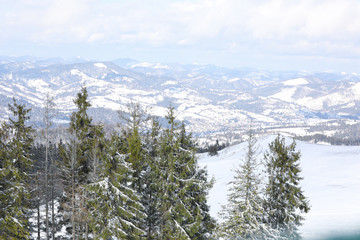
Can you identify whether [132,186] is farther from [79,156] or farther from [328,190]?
[328,190]

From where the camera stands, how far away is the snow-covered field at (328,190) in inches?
1444

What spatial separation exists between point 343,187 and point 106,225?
127ft

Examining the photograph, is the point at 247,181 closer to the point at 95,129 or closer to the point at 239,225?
the point at 239,225

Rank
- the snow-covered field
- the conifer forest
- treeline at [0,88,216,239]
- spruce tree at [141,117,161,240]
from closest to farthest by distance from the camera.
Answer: treeline at [0,88,216,239] < the conifer forest < spruce tree at [141,117,161,240] < the snow-covered field

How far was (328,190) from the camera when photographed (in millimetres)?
48062

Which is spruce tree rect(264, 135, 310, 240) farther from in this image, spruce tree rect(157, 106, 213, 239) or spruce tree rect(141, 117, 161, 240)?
spruce tree rect(141, 117, 161, 240)

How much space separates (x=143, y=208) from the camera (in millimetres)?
22953

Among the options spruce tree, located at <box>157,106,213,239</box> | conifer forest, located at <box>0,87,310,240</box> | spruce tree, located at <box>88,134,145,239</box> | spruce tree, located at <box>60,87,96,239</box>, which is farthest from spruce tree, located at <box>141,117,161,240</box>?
spruce tree, located at <box>60,87,96,239</box>

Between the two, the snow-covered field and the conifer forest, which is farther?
the snow-covered field

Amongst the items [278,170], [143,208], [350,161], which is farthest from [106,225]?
[350,161]

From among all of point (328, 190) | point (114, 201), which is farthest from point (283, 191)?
point (328, 190)

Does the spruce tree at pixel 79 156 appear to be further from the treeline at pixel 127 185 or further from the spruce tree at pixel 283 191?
the spruce tree at pixel 283 191

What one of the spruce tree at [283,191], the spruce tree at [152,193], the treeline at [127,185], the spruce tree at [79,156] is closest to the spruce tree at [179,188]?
the treeline at [127,185]

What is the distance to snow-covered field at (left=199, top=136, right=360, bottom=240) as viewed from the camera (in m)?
36.7
